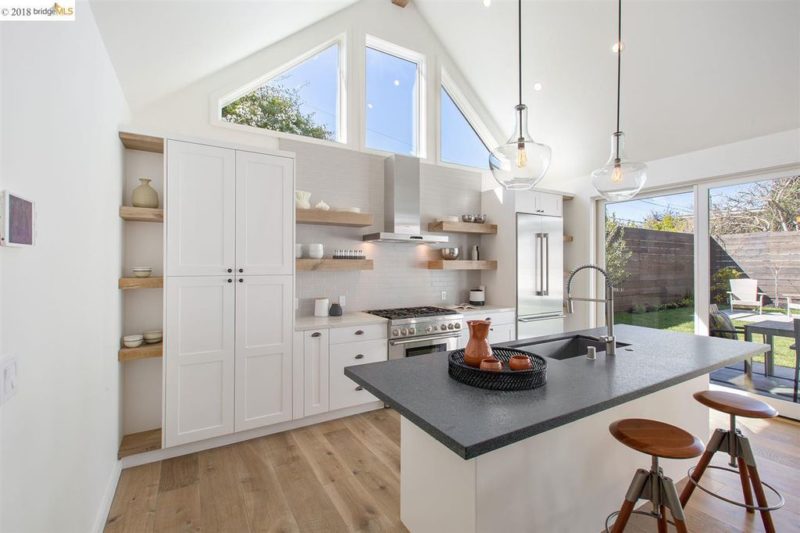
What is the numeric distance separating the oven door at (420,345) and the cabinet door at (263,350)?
1017 mm

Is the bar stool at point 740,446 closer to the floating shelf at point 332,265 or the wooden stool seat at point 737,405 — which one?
the wooden stool seat at point 737,405

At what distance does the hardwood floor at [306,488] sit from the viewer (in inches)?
81.7

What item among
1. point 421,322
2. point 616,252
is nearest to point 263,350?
point 421,322

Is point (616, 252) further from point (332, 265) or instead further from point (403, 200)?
point (332, 265)

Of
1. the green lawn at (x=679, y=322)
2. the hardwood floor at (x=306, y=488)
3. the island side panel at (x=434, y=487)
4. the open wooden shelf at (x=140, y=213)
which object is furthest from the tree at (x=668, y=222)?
the open wooden shelf at (x=140, y=213)

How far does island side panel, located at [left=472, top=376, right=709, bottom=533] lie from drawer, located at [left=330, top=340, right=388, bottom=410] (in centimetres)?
199

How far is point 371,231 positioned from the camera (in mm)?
4301

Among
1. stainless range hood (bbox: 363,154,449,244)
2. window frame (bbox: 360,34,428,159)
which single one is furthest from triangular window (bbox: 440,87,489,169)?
stainless range hood (bbox: 363,154,449,244)

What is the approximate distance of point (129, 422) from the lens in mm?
2938

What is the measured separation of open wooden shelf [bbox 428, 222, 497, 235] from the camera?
4.54 metres

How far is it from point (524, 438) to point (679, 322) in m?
4.01

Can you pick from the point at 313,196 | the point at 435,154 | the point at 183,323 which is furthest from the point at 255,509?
the point at 435,154

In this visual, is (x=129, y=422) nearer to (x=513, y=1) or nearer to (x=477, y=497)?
(x=477, y=497)

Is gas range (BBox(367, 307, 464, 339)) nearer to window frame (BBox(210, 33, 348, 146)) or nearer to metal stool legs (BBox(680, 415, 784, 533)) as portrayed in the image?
window frame (BBox(210, 33, 348, 146))
